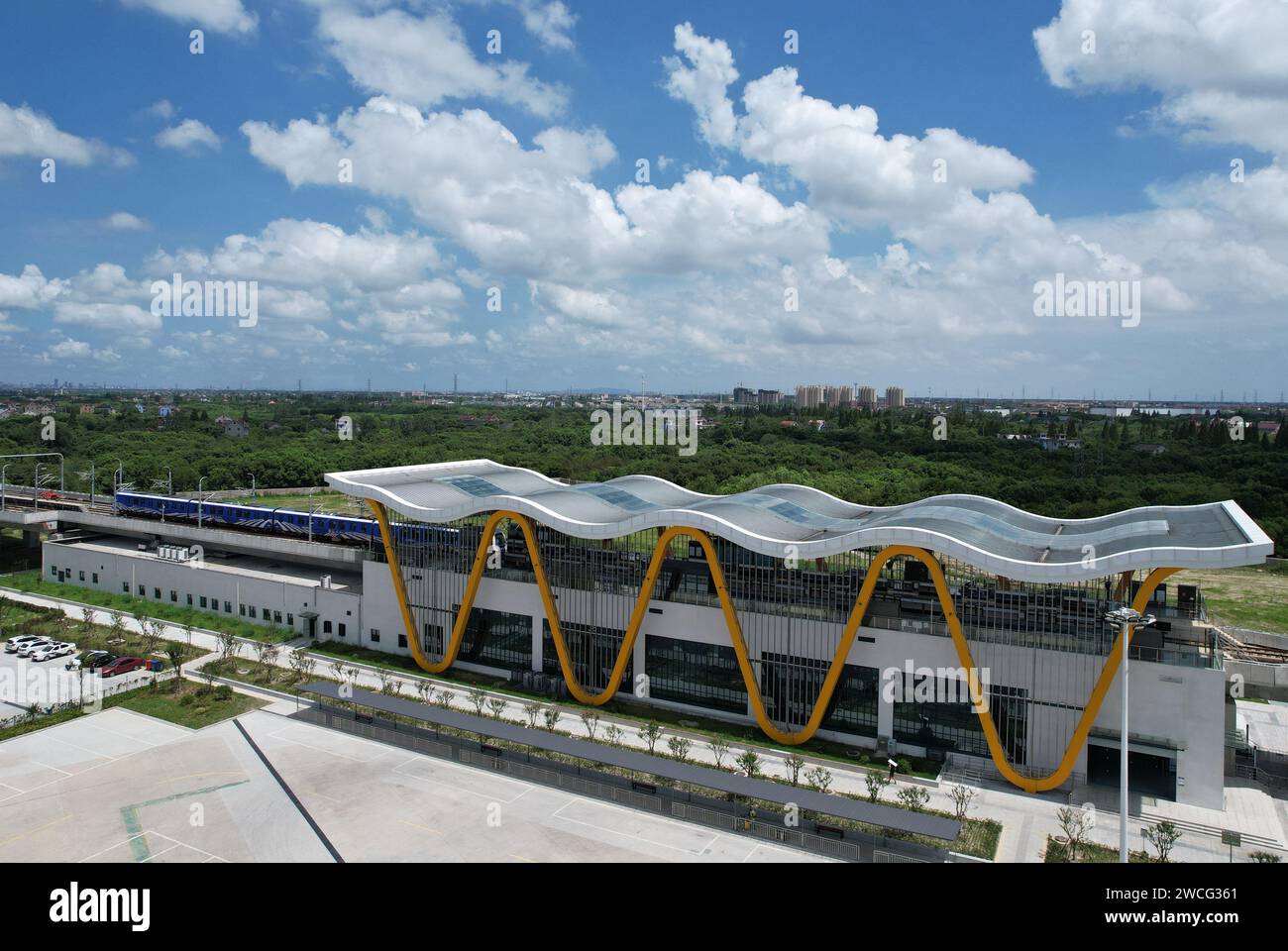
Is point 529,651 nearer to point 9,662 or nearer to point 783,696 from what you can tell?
point 783,696

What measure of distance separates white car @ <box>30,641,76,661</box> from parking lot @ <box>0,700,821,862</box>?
10153 mm

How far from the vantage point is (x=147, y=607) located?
47.1 m

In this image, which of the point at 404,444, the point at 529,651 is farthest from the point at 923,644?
the point at 404,444

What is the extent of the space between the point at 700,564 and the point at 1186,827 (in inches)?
727

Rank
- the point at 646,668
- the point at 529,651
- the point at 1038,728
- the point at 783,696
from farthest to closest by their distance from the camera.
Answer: the point at 529,651 < the point at 646,668 < the point at 783,696 < the point at 1038,728

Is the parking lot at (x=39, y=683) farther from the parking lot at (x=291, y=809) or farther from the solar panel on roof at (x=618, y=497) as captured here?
the solar panel on roof at (x=618, y=497)

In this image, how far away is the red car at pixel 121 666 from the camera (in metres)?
36.4

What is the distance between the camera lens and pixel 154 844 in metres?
22.6

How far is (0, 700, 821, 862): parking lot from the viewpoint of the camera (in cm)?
2228

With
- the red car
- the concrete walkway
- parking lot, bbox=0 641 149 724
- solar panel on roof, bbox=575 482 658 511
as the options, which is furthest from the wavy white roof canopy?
parking lot, bbox=0 641 149 724

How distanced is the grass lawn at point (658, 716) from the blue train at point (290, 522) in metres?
5.57

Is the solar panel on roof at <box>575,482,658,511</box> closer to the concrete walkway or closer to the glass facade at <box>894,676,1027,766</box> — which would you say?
the concrete walkway

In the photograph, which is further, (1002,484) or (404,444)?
(404,444)

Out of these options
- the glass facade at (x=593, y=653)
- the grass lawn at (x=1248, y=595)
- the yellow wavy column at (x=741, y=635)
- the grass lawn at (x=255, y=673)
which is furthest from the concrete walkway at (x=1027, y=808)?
the grass lawn at (x=1248, y=595)
